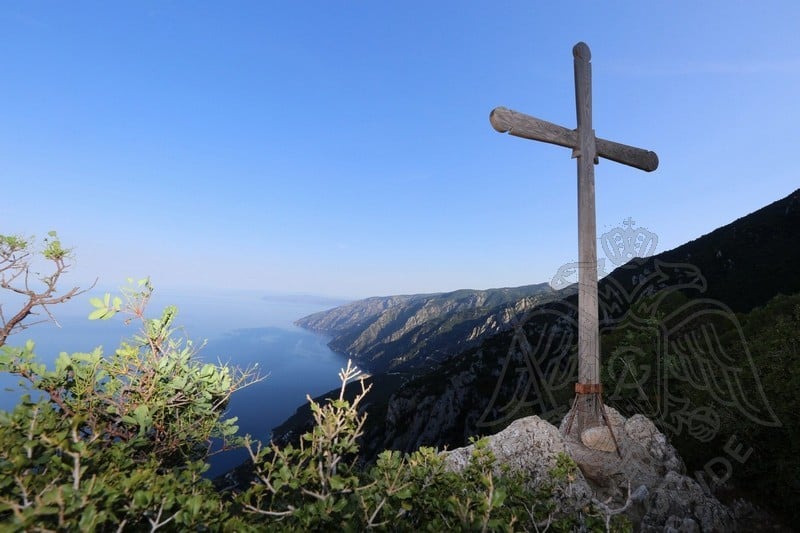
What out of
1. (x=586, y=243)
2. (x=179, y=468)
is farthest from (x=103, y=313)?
(x=586, y=243)

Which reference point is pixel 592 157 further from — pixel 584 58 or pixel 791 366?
pixel 791 366

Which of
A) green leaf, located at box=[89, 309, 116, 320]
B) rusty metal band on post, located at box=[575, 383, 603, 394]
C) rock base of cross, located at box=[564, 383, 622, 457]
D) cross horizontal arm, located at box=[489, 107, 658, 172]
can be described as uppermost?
cross horizontal arm, located at box=[489, 107, 658, 172]

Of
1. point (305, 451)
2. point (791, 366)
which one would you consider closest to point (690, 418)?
point (791, 366)

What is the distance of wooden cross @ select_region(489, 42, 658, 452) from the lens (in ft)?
22.3

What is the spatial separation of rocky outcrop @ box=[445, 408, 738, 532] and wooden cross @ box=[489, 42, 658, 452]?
64cm

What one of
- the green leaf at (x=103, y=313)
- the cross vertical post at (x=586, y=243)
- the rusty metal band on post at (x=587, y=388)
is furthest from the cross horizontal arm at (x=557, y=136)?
the green leaf at (x=103, y=313)

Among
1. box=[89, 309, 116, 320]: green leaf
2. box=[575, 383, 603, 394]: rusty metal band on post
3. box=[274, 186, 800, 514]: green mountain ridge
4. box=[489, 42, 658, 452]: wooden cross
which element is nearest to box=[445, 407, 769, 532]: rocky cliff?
Answer: box=[489, 42, 658, 452]: wooden cross

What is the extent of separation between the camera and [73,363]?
402cm

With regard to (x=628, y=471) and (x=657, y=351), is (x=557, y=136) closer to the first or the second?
(x=628, y=471)

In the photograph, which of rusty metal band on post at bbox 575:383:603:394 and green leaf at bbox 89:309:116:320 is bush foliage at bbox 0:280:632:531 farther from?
rusty metal band on post at bbox 575:383:603:394

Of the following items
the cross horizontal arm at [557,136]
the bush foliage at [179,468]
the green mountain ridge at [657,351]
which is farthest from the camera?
the green mountain ridge at [657,351]

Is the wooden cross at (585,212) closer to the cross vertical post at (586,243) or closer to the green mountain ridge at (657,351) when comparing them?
the cross vertical post at (586,243)

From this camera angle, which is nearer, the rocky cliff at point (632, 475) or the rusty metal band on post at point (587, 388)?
the rocky cliff at point (632, 475)

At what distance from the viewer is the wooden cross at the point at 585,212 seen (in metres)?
6.80
